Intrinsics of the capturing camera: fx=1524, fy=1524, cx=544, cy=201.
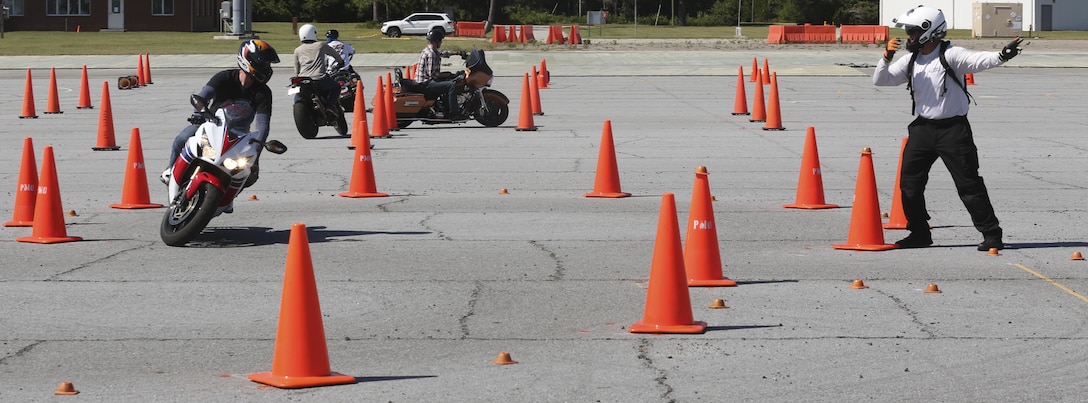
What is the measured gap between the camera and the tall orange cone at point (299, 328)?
6168 mm

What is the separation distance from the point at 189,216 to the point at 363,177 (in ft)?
10.2

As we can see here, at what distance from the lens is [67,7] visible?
253 ft

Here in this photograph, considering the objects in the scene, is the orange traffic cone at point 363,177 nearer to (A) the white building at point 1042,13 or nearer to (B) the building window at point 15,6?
(B) the building window at point 15,6

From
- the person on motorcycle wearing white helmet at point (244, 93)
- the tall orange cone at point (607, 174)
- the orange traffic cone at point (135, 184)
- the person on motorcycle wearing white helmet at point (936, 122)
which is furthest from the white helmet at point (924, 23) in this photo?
the orange traffic cone at point (135, 184)

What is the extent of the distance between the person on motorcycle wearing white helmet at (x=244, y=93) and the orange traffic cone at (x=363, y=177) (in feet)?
6.73

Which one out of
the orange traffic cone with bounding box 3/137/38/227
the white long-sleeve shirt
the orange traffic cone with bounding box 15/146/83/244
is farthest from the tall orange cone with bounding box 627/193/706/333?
the orange traffic cone with bounding box 3/137/38/227

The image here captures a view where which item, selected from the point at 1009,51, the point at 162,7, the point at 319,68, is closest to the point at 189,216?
the point at 1009,51

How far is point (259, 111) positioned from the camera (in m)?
11.1

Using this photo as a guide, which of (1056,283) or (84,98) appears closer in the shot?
(1056,283)

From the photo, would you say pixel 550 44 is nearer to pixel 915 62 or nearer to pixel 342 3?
pixel 342 3

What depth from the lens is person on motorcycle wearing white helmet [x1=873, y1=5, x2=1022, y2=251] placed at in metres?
9.99

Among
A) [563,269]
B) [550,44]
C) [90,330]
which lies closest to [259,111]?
[563,269]

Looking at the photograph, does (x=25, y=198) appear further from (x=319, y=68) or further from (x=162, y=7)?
(x=162, y=7)

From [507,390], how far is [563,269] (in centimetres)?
321
